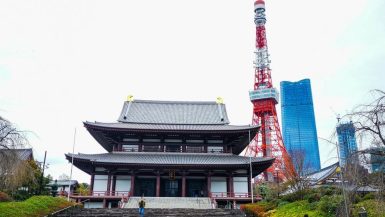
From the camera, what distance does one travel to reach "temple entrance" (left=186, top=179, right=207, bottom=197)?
3488cm

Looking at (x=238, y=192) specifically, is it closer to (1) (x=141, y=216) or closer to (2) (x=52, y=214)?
(1) (x=141, y=216)

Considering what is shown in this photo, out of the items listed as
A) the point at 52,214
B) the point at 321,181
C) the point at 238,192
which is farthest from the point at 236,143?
the point at 52,214

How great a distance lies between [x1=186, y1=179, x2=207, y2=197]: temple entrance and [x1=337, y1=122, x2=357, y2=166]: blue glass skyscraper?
2280 centimetres

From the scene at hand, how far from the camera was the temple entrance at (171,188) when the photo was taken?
1367 inches

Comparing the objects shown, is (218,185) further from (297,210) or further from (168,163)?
(297,210)

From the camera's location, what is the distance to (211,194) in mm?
33125

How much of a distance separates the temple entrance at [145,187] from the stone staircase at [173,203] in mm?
2604

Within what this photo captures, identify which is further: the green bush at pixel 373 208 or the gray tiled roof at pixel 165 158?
the gray tiled roof at pixel 165 158

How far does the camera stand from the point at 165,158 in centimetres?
3450

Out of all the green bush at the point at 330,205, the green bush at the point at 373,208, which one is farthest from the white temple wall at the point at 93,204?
the green bush at the point at 373,208

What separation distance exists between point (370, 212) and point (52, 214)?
751 inches

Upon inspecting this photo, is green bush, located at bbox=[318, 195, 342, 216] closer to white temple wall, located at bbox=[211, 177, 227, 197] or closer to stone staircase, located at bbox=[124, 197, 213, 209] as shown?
stone staircase, located at bbox=[124, 197, 213, 209]

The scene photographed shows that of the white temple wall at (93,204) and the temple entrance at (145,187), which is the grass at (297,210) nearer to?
the temple entrance at (145,187)

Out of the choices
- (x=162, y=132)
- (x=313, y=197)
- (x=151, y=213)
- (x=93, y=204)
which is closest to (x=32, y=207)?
(x=151, y=213)
